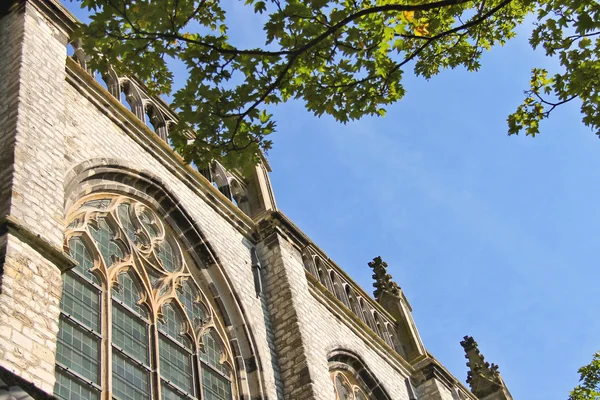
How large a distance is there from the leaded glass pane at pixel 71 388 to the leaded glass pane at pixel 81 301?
0.93 meters

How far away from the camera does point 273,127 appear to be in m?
9.16

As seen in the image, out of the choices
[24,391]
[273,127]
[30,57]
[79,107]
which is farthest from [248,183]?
[24,391]

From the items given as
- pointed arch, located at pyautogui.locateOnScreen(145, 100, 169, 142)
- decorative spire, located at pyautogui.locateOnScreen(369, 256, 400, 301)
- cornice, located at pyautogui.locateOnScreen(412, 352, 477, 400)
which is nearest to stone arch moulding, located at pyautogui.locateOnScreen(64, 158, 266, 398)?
pointed arch, located at pyautogui.locateOnScreen(145, 100, 169, 142)

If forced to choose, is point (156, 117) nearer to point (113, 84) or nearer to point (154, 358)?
point (113, 84)

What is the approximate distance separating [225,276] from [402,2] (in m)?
6.60

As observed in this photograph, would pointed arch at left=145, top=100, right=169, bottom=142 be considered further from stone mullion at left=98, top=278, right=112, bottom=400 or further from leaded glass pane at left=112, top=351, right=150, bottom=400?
leaded glass pane at left=112, top=351, right=150, bottom=400

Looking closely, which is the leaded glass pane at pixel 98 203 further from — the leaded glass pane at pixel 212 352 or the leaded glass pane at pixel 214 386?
the leaded glass pane at pixel 214 386

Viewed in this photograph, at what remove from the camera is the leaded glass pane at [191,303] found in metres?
13.5

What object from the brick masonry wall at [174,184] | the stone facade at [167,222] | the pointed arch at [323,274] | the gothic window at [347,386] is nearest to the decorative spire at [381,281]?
the stone facade at [167,222]

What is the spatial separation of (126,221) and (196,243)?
1536 millimetres

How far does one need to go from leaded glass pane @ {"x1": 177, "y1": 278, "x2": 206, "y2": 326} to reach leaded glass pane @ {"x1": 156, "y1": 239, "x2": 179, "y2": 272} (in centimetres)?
34

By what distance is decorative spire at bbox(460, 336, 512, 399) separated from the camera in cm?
2356

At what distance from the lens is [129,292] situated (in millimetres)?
12305

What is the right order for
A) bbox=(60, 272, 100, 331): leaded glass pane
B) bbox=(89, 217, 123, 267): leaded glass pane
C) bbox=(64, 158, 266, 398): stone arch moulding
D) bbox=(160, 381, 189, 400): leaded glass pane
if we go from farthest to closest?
bbox=(64, 158, 266, 398): stone arch moulding, bbox=(89, 217, 123, 267): leaded glass pane, bbox=(160, 381, 189, 400): leaded glass pane, bbox=(60, 272, 100, 331): leaded glass pane
